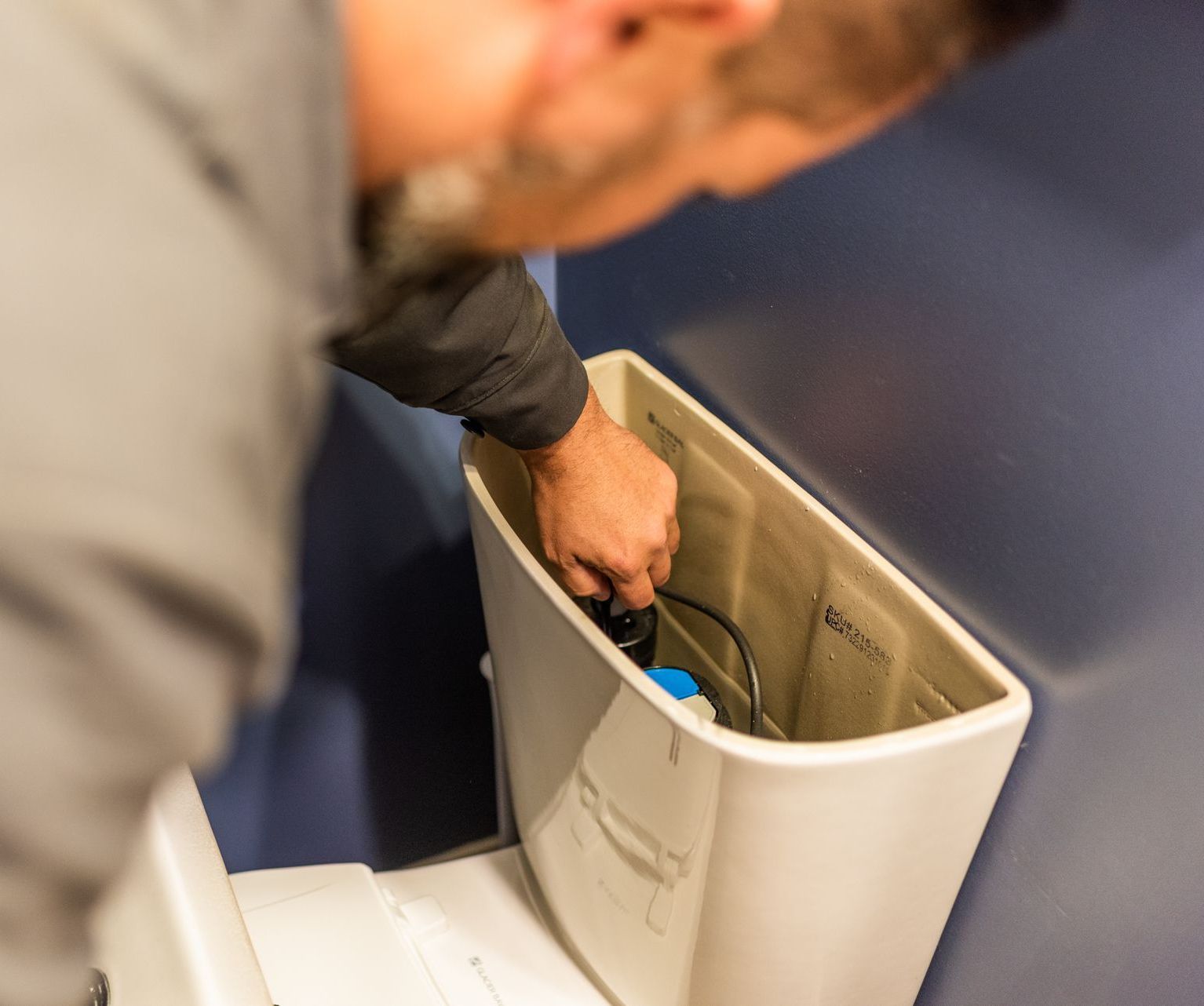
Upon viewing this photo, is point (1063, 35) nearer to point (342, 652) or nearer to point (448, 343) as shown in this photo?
point (448, 343)

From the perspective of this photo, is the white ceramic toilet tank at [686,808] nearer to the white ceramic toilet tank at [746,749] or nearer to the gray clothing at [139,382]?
the white ceramic toilet tank at [746,749]

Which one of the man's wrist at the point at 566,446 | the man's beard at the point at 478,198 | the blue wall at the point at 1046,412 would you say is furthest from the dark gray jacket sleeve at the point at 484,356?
the man's beard at the point at 478,198

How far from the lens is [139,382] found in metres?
0.21

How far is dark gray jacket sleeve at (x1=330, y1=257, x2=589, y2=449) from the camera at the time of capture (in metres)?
0.55

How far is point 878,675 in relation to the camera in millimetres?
598

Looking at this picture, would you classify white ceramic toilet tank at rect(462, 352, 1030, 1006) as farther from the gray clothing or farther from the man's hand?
the gray clothing

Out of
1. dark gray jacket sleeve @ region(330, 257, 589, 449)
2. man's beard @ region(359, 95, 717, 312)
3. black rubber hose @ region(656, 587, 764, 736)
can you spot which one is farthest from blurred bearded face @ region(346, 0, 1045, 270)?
black rubber hose @ region(656, 587, 764, 736)

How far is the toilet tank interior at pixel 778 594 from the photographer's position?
1.85 feet

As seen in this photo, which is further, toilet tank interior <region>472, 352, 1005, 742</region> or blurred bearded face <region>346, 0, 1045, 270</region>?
toilet tank interior <region>472, 352, 1005, 742</region>

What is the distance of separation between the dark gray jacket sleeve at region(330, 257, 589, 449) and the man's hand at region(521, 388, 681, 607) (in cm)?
2

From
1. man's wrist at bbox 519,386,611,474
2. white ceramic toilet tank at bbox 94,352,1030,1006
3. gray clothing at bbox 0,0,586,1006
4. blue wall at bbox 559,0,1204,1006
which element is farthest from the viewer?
man's wrist at bbox 519,386,611,474

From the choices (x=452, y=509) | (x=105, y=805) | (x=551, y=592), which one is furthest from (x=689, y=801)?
(x=452, y=509)

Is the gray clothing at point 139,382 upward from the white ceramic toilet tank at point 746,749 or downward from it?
upward

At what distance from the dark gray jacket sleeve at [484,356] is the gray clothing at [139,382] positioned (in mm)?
296
